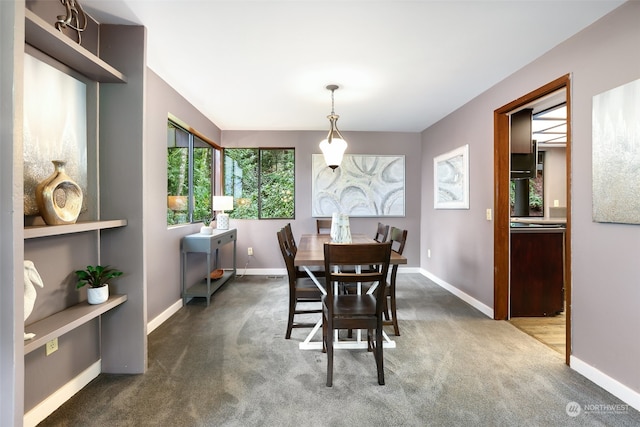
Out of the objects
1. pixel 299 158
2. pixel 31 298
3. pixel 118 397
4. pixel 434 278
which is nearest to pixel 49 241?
pixel 31 298

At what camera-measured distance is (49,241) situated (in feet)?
5.65

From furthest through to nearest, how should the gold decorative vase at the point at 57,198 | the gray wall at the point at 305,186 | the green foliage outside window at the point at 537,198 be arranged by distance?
1. the green foliage outside window at the point at 537,198
2. the gray wall at the point at 305,186
3. the gold decorative vase at the point at 57,198

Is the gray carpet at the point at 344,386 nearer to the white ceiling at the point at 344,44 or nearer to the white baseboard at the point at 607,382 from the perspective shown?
the white baseboard at the point at 607,382

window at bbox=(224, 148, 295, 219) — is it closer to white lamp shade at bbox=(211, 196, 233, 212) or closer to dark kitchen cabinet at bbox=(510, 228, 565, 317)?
white lamp shade at bbox=(211, 196, 233, 212)

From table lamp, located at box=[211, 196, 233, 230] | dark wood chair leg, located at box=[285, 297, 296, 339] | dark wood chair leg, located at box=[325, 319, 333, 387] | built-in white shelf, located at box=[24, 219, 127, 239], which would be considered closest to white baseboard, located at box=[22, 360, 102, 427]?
built-in white shelf, located at box=[24, 219, 127, 239]

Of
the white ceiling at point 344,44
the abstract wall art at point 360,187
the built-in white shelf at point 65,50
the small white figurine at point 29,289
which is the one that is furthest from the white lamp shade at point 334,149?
the small white figurine at point 29,289

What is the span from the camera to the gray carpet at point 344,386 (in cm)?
168

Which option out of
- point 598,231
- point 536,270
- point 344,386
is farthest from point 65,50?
point 536,270

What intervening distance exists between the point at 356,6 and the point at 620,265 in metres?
2.22

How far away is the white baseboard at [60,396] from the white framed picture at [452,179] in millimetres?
3800

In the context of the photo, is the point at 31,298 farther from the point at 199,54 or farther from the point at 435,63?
the point at 435,63

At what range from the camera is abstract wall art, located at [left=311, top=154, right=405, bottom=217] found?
16.9 feet

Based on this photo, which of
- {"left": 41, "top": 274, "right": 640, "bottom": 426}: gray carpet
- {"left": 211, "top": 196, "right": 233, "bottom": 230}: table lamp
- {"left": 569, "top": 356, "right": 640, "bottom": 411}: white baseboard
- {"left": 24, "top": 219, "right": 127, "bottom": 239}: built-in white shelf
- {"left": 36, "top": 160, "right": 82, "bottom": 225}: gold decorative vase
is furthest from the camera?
{"left": 211, "top": 196, "right": 233, "bottom": 230}: table lamp

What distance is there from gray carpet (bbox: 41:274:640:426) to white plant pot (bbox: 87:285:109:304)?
553 millimetres
